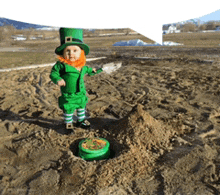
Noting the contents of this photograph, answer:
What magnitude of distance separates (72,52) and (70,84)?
45 centimetres

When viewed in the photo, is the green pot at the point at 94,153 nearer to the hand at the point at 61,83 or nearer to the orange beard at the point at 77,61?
the hand at the point at 61,83

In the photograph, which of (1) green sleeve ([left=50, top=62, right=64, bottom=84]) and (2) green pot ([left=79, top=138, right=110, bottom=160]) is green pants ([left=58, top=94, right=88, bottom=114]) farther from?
(2) green pot ([left=79, top=138, right=110, bottom=160])

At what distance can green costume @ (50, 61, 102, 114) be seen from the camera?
284 centimetres

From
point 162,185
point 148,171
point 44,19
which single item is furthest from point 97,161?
point 44,19

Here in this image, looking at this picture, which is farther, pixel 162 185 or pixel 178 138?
pixel 178 138

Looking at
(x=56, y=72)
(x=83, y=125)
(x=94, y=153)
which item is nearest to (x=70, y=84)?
(x=56, y=72)

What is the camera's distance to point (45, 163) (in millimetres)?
2588

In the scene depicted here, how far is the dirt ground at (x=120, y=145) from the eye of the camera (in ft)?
7.21

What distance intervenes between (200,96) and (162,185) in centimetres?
342

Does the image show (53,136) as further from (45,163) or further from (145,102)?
(145,102)

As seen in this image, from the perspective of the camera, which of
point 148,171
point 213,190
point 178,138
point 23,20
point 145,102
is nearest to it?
point 23,20

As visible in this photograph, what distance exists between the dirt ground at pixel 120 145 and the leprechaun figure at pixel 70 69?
0.54 meters

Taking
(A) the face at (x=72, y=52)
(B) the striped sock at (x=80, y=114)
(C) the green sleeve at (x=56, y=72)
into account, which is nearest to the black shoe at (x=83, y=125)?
(B) the striped sock at (x=80, y=114)

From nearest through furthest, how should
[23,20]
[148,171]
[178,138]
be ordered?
1. [23,20]
2. [148,171]
3. [178,138]
